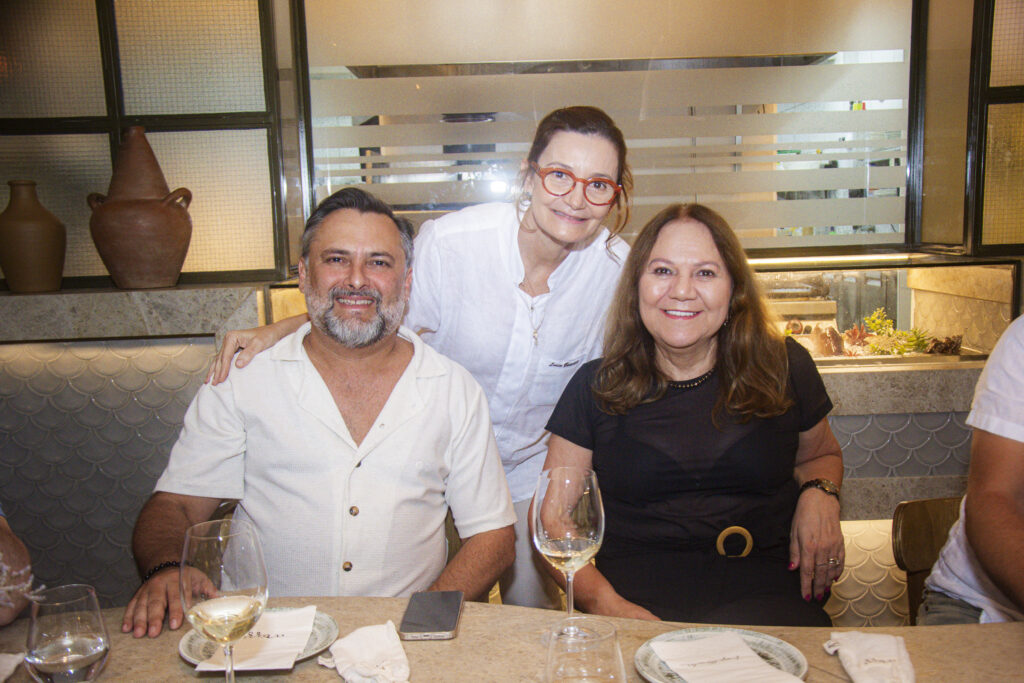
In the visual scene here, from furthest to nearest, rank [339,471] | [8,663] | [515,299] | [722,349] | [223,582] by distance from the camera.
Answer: [515,299] → [722,349] → [339,471] → [8,663] → [223,582]

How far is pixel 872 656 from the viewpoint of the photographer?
Answer: 3.59 ft

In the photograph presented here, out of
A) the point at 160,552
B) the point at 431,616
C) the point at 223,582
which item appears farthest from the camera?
the point at 160,552

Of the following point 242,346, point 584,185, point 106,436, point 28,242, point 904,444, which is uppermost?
point 584,185

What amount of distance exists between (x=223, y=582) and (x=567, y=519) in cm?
49

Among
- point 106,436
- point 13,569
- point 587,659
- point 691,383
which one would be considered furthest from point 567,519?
point 106,436

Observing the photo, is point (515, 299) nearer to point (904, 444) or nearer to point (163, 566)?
point (163, 566)

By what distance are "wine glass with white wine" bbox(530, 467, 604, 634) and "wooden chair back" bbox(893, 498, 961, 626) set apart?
93 centimetres

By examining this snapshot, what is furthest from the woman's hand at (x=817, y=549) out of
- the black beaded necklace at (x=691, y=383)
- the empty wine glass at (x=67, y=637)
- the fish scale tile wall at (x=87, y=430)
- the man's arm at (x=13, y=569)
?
the fish scale tile wall at (x=87, y=430)

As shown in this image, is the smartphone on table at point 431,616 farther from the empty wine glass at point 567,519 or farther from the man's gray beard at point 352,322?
the man's gray beard at point 352,322

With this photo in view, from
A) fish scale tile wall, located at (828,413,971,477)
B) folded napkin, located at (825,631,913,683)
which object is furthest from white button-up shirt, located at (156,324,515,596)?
fish scale tile wall, located at (828,413,971,477)

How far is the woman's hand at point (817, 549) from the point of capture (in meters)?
1.82

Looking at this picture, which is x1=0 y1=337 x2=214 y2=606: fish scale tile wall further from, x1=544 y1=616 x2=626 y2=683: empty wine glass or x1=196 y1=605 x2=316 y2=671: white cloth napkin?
x1=544 y1=616 x2=626 y2=683: empty wine glass

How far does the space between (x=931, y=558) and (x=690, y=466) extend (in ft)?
1.89

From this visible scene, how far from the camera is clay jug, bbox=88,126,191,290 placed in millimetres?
2895
